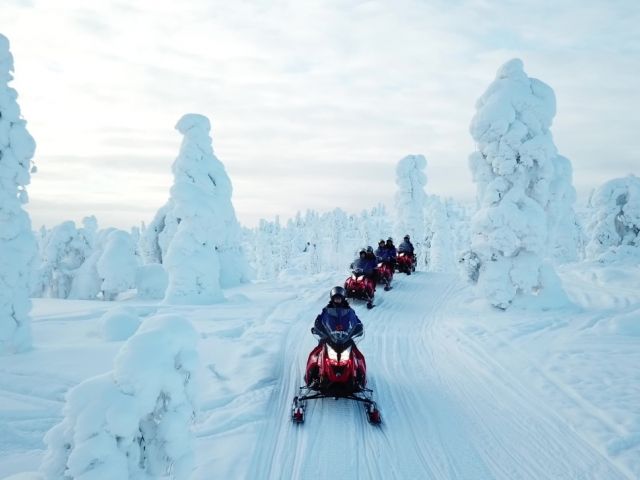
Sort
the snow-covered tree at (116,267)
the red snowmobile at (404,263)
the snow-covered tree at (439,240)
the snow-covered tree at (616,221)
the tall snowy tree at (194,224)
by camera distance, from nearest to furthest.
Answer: the tall snowy tree at (194,224) < the red snowmobile at (404,263) < the snow-covered tree at (616,221) < the snow-covered tree at (116,267) < the snow-covered tree at (439,240)

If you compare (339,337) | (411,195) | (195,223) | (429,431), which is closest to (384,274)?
(195,223)

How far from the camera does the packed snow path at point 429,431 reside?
555cm

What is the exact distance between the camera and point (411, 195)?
41875 mm

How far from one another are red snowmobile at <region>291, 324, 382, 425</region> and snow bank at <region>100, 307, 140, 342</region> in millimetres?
7483

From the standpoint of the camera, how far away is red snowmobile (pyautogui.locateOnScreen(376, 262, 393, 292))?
2054cm

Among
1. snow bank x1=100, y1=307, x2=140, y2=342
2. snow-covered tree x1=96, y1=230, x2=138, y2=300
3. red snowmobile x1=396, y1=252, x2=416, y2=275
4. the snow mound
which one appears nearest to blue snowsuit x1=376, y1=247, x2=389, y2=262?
red snowmobile x1=396, y1=252, x2=416, y2=275

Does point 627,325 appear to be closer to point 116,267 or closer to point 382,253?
point 382,253

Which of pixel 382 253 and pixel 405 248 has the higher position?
pixel 405 248

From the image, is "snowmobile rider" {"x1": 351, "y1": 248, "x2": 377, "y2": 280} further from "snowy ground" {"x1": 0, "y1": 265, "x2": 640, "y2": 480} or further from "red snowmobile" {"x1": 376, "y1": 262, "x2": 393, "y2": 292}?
"snowy ground" {"x1": 0, "y1": 265, "x2": 640, "y2": 480}

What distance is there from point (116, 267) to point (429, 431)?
2731cm

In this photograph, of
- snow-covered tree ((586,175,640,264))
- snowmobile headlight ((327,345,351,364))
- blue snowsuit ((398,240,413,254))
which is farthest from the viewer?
snow-covered tree ((586,175,640,264))

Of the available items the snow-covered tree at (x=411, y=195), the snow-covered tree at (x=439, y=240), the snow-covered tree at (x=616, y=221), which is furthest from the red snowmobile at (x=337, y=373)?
the snow-covered tree at (x=439, y=240)

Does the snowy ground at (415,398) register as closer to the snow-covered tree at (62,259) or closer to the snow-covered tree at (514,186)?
the snow-covered tree at (514,186)

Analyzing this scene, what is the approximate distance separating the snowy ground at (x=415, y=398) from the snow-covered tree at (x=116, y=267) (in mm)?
14556
